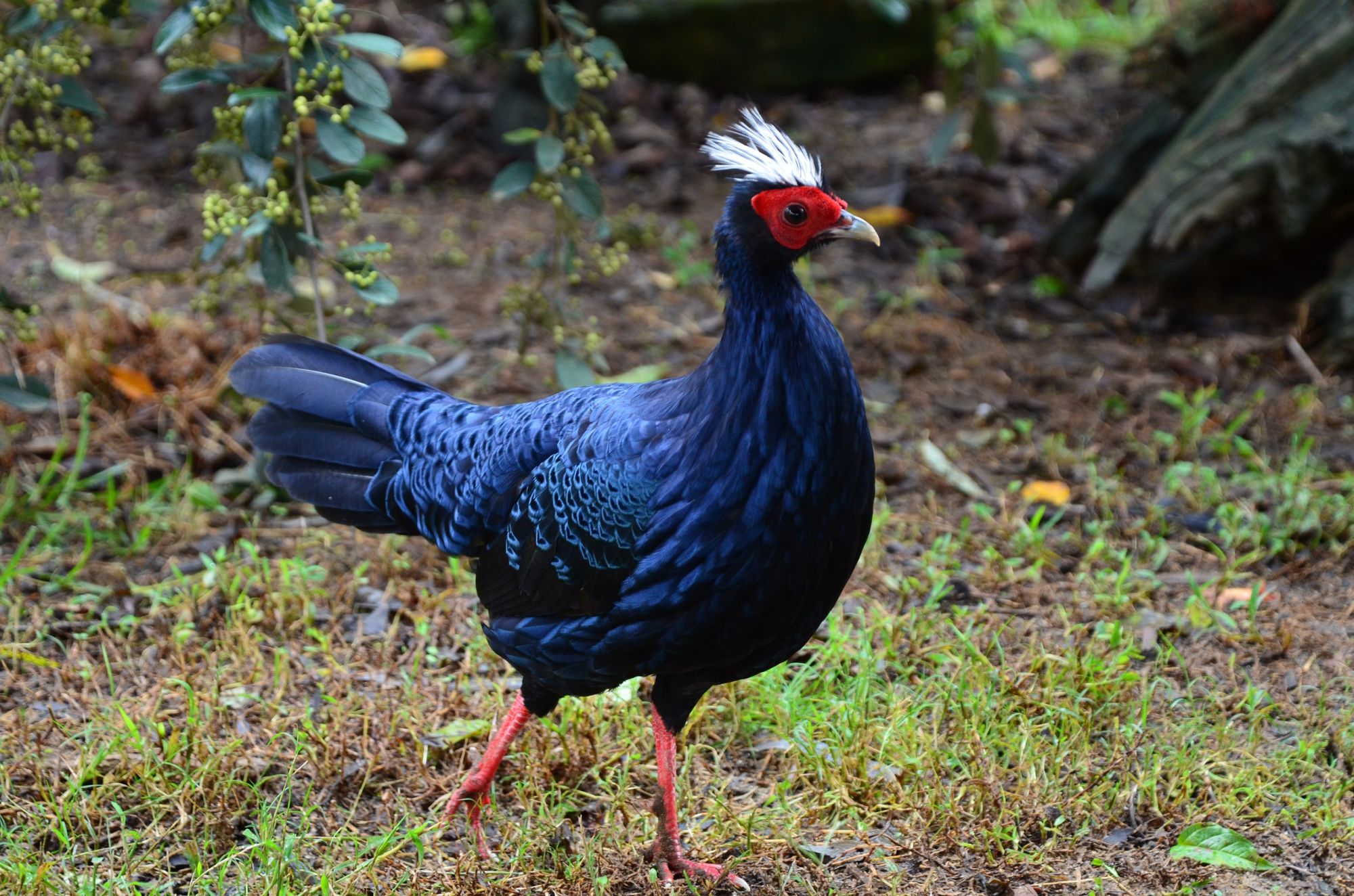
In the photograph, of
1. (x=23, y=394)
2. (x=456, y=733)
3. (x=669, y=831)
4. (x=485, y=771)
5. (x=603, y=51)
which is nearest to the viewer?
(x=669, y=831)

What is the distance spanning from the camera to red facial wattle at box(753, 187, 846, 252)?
2.72 m

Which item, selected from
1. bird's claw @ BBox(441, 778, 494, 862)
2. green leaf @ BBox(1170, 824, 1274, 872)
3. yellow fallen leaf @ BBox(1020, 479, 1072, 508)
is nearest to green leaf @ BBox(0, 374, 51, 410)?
bird's claw @ BBox(441, 778, 494, 862)

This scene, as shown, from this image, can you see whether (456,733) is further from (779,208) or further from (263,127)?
(263,127)

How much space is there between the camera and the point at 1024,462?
15.9ft

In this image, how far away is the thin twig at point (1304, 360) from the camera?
5238 millimetres

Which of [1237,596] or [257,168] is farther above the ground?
[257,168]

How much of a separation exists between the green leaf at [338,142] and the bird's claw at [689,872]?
2227mm

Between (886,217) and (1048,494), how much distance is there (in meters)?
2.31

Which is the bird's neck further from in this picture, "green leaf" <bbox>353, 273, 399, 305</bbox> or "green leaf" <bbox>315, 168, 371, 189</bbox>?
"green leaf" <bbox>315, 168, 371, 189</bbox>

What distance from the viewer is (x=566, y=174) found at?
455 cm

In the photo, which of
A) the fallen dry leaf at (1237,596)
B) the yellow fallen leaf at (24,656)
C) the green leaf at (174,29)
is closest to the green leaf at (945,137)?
the fallen dry leaf at (1237,596)

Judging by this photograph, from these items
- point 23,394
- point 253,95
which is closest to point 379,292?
point 253,95

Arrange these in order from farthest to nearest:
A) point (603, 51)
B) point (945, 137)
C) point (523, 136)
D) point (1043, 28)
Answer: point (1043, 28) → point (945, 137) → point (523, 136) → point (603, 51)

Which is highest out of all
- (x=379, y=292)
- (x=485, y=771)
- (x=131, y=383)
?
(x=379, y=292)
